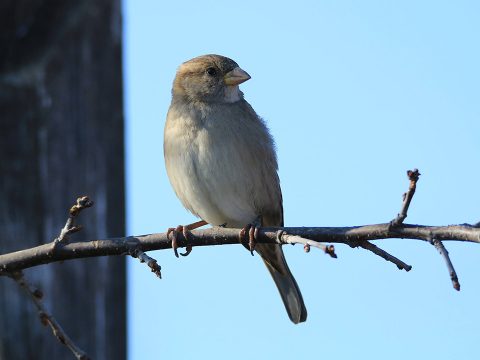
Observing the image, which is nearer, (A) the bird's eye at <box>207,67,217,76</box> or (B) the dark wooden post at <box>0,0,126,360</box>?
(B) the dark wooden post at <box>0,0,126,360</box>

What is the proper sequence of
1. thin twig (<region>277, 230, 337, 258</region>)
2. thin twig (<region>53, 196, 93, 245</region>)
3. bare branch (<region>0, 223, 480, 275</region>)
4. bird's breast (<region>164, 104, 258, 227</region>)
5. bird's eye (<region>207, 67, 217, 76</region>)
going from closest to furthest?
1. thin twig (<region>277, 230, 337, 258</region>)
2. bare branch (<region>0, 223, 480, 275</region>)
3. thin twig (<region>53, 196, 93, 245</region>)
4. bird's breast (<region>164, 104, 258, 227</region>)
5. bird's eye (<region>207, 67, 217, 76</region>)

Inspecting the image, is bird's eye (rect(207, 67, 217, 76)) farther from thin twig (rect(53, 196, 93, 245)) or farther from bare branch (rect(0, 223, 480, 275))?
thin twig (rect(53, 196, 93, 245))

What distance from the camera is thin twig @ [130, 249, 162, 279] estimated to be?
327 centimetres

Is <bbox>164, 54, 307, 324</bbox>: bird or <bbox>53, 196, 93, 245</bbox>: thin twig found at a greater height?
<bbox>164, 54, 307, 324</bbox>: bird

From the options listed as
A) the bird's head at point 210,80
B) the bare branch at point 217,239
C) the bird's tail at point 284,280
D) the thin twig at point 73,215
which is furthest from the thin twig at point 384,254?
the bird's head at point 210,80

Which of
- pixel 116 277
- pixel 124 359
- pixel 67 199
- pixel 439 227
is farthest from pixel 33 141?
pixel 439 227

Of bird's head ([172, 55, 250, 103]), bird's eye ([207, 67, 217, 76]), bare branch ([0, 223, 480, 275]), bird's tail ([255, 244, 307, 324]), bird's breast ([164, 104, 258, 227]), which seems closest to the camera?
bare branch ([0, 223, 480, 275])

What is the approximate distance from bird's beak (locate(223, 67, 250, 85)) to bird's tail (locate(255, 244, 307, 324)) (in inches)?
36.8

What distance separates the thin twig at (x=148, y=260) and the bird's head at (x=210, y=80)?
7.40ft

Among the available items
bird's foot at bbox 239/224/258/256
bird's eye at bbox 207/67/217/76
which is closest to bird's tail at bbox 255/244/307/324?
bird's eye at bbox 207/67/217/76

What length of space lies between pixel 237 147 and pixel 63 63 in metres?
1.30

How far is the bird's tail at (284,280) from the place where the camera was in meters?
5.39

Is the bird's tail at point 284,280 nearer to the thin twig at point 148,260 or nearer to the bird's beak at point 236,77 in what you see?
the bird's beak at point 236,77

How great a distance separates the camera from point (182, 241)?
153 inches
